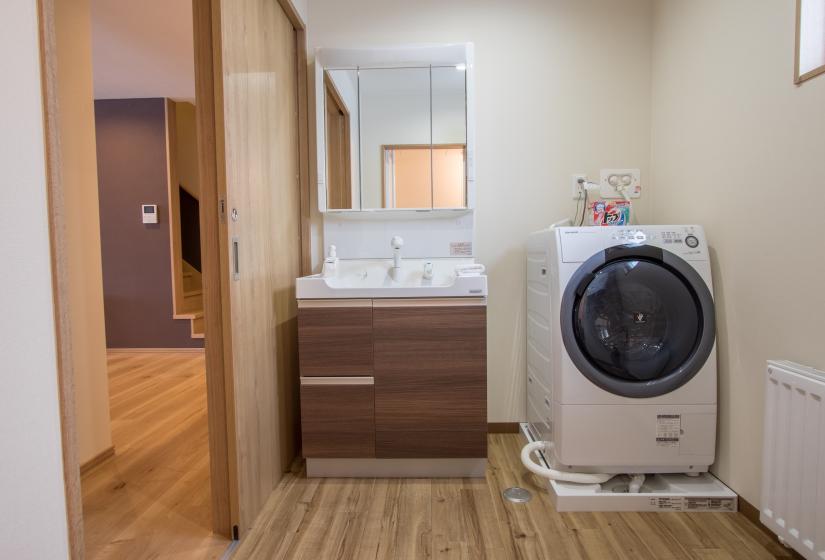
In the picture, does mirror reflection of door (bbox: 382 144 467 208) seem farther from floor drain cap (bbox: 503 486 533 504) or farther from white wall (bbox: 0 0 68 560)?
white wall (bbox: 0 0 68 560)

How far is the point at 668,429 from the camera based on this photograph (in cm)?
160

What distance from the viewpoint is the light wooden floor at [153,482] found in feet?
4.77

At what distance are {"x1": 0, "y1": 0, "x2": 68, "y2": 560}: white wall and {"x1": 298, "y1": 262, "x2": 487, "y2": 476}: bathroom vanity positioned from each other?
1.04 meters

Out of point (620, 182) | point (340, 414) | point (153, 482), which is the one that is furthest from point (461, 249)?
point (153, 482)

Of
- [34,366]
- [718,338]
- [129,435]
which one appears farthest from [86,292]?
[718,338]

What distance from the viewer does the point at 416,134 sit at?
7.06 ft

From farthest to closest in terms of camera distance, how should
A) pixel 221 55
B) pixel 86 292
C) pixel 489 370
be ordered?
pixel 489 370
pixel 86 292
pixel 221 55

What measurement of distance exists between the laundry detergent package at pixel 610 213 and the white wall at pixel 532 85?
190 millimetres

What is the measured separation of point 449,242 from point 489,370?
0.68 meters

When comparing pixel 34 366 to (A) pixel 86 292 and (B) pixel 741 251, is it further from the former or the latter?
(B) pixel 741 251

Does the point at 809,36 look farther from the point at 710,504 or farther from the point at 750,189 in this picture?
the point at 710,504

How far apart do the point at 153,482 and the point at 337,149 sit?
1.67 meters

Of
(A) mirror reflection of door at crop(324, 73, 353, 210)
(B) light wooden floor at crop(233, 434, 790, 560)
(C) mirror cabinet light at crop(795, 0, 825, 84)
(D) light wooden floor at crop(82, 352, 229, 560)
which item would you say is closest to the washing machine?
(B) light wooden floor at crop(233, 434, 790, 560)

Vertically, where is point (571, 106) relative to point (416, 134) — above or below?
above
